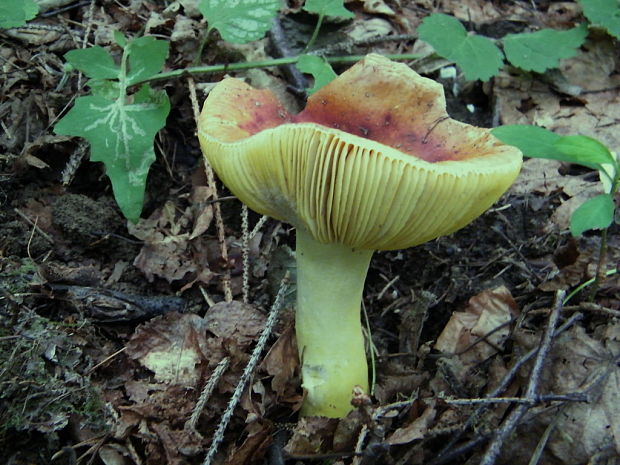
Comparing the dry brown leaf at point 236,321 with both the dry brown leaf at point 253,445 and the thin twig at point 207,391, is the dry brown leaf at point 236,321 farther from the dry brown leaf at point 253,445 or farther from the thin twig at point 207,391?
the dry brown leaf at point 253,445

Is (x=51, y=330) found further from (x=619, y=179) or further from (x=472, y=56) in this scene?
(x=472, y=56)

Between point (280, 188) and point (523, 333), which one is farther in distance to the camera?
point (523, 333)

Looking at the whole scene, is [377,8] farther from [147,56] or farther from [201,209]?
[201,209]

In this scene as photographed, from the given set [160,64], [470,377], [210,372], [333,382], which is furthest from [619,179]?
[160,64]

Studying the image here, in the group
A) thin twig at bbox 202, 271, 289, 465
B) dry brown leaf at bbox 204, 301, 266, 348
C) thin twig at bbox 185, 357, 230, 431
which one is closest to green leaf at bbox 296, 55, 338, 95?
thin twig at bbox 202, 271, 289, 465

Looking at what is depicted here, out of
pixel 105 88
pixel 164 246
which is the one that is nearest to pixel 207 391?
pixel 164 246

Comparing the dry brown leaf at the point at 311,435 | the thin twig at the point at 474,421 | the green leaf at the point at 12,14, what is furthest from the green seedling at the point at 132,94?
the thin twig at the point at 474,421
